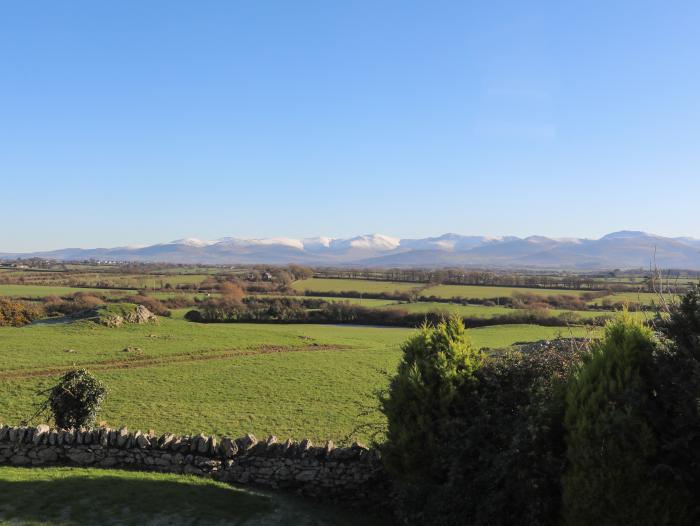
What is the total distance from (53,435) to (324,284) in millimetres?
90188

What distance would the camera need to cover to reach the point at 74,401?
13719 mm

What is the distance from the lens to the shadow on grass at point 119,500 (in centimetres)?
901

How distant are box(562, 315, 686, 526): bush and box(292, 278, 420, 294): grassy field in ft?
260

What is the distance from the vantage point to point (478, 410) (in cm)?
963

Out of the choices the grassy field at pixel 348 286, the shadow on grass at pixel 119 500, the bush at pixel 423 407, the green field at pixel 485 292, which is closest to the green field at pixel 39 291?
the grassy field at pixel 348 286

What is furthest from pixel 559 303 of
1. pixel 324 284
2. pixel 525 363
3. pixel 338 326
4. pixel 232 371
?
pixel 525 363

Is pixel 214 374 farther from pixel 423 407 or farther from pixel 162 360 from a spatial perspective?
pixel 423 407

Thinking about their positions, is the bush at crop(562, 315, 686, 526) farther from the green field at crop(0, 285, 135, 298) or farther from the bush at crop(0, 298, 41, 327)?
the green field at crop(0, 285, 135, 298)

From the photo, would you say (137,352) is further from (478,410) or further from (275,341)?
(478,410)

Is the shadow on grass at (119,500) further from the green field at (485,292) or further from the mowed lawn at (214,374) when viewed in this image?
the green field at (485,292)

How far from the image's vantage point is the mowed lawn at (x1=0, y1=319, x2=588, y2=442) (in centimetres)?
1883

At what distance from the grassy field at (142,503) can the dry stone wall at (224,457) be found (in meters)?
0.50

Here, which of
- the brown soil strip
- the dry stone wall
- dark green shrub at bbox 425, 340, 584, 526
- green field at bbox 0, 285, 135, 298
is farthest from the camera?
green field at bbox 0, 285, 135, 298

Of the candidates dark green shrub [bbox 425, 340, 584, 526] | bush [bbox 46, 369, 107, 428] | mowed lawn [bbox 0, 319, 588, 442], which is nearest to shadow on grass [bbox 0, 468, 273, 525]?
bush [bbox 46, 369, 107, 428]
